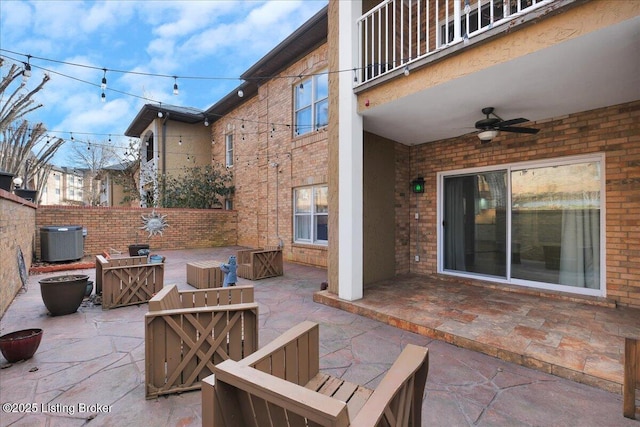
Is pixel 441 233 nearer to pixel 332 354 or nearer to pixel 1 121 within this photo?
pixel 332 354

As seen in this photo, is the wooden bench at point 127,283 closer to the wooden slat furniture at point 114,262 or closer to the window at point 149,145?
the wooden slat furniture at point 114,262

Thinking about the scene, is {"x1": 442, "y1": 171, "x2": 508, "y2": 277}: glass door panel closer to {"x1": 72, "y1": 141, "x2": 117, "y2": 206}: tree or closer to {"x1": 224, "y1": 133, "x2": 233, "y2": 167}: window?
{"x1": 224, "y1": 133, "x2": 233, "y2": 167}: window

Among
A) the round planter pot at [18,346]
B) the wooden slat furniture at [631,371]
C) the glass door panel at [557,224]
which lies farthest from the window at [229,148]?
the wooden slat furniture at [631,371]

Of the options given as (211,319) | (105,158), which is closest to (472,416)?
(211,319)

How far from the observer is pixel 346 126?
449 centimetres

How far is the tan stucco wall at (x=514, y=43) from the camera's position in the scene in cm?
244

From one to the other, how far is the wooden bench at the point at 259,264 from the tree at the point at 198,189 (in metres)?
6.54

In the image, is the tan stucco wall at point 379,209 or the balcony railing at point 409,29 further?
the tan stucco wall at point 379,209

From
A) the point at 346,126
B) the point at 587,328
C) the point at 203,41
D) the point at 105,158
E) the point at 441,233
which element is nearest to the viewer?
the point at 587,328

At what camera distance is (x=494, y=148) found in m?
5.27

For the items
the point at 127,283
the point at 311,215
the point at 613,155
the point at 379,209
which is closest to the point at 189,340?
the point at 127,283

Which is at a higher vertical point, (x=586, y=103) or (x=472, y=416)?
(x=586, y=103)

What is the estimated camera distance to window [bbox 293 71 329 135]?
26.2 ft

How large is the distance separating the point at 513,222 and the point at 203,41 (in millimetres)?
20085
